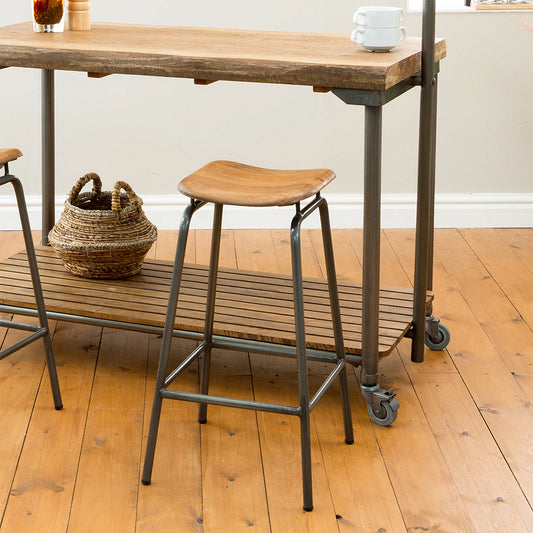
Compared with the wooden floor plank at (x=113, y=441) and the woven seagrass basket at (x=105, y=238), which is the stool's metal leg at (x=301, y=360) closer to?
the wooden floor plank at (x=113, y=441)

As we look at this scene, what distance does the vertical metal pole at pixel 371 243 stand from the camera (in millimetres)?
2355

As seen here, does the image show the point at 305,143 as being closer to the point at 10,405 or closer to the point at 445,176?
the point at 445,176

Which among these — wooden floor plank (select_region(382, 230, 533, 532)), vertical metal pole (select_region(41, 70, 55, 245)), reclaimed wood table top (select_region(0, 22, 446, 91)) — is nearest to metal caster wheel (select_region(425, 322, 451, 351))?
wooden floor plank (select_region(382, 230, 533, 532))

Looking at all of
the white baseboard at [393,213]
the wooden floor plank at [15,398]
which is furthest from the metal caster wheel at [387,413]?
the white baseboard at [393,213]

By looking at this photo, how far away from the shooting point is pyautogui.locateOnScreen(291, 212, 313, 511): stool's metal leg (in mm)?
2080

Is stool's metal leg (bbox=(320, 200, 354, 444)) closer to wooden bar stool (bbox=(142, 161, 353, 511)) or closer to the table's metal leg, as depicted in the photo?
wooden bar stool (bbox=(142, 161, 353, 511))

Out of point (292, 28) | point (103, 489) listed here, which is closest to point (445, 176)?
point (292, 28)

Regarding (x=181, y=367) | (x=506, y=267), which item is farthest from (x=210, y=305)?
(x=506, y=267)

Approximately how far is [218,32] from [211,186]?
91 cm

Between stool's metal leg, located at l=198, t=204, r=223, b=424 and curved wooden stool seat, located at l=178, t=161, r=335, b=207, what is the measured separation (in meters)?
0.10

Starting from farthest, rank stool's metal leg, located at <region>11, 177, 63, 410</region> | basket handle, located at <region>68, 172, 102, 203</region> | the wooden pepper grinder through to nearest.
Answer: basket handle, located at <region>68, 172, 102, 203</region>, the wooden pepper grinder, stool's metal leg, located at <region>11, 177, 63, 410</region>

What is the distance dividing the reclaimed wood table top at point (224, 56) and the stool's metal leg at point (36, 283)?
384 millimetres

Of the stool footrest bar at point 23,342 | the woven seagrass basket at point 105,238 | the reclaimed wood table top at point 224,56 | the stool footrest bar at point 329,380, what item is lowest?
the stool footrest bar at point 329,380

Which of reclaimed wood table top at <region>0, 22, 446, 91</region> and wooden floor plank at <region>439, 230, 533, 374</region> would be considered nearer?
reclaimed wood table top at <region>0, 22, 446, 91</region>
